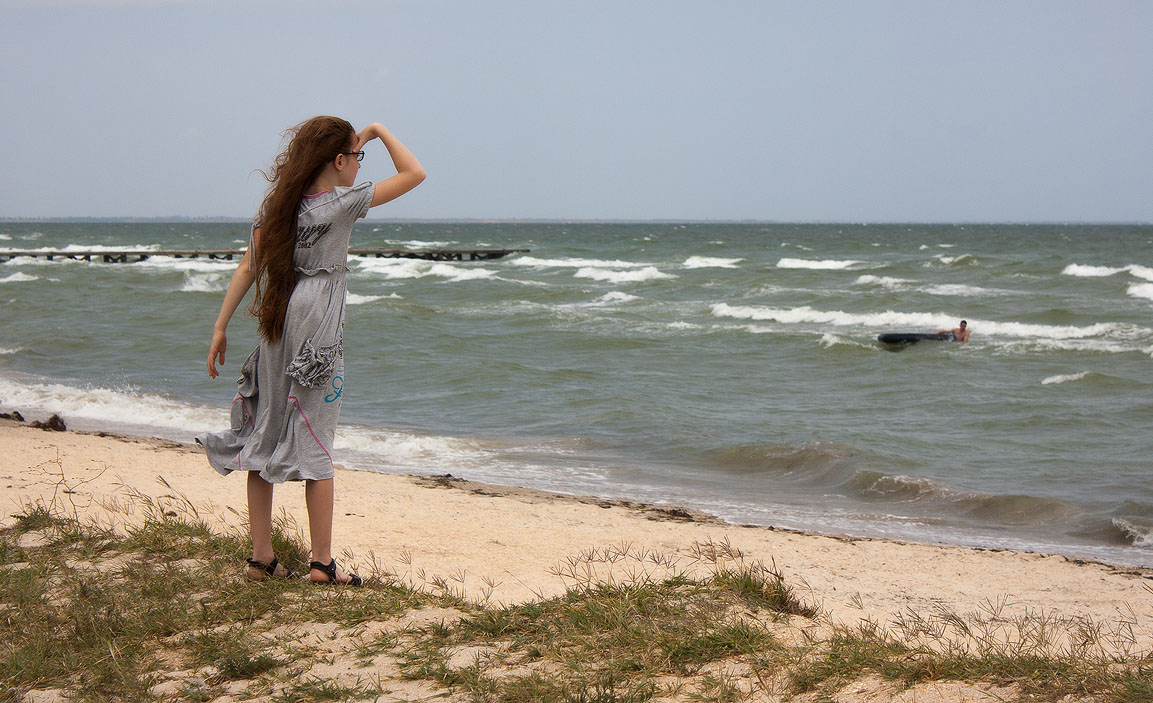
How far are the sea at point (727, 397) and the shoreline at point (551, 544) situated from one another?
0.77 meters

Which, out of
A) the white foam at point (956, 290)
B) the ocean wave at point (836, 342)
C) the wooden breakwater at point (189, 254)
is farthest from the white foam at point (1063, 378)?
the wooden breakwater at point (189, 254)

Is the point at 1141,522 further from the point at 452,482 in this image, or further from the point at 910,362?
the point at 910,362

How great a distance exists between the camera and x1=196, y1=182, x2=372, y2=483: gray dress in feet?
11.6

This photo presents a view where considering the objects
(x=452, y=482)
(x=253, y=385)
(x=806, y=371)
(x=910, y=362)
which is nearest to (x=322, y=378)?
(x=253, y=385)

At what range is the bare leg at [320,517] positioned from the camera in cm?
363

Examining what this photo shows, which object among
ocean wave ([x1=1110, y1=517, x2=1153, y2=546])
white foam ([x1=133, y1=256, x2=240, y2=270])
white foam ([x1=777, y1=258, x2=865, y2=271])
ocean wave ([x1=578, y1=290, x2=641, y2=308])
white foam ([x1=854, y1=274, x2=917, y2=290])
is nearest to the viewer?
ocean wave ([x1=1110, y1=517, x2=1153, y2=546])

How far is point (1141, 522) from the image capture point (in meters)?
7.94

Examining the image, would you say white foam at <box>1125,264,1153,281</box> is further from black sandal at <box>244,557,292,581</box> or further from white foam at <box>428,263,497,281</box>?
black sandal at <box>244,557,292,581</box>

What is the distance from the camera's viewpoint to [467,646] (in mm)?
3148

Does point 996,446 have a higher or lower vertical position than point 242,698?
lower

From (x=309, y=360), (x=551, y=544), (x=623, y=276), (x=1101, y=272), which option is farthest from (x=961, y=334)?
(x=1101, y=272)

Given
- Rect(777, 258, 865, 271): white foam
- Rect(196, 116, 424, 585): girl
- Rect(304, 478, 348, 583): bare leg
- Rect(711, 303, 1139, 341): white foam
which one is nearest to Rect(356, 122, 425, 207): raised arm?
Rect(196, 116, 424, 585): girl

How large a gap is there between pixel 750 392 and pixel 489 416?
159 inches

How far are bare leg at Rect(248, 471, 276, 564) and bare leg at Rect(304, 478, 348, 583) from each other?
0.17 m
